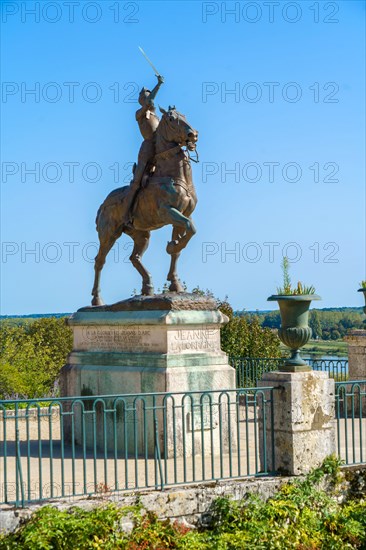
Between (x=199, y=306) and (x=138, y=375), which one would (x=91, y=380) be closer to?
(x=138, y=375)

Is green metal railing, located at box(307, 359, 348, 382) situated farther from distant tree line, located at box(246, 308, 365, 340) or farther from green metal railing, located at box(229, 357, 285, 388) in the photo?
distant tree line, located at box(246, 308, 365, 340)

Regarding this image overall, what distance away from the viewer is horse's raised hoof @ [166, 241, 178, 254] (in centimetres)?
1209

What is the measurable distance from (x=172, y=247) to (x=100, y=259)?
1.72 m

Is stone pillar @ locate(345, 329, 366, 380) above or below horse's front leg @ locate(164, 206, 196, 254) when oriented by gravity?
below

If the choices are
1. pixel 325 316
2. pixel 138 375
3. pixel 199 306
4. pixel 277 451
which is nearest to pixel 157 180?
pixel 199 306

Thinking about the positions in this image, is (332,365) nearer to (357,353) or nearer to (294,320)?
(357,353)

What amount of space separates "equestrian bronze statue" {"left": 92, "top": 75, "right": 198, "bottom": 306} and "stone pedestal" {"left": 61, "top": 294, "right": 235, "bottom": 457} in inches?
24.9

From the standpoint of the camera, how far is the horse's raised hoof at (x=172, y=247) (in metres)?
12.1

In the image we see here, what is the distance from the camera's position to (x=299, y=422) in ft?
31.0

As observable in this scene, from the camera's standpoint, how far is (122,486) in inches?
350

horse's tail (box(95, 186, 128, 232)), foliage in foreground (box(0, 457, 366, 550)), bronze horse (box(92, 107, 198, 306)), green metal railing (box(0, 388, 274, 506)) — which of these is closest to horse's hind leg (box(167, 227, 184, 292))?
bronze horse (box(92, 107, 198, 306))

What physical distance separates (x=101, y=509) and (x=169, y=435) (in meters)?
2.82

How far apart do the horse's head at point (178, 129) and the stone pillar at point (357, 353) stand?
595cm

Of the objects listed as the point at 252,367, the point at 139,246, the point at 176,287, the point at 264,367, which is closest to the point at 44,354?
the point at 264,367
